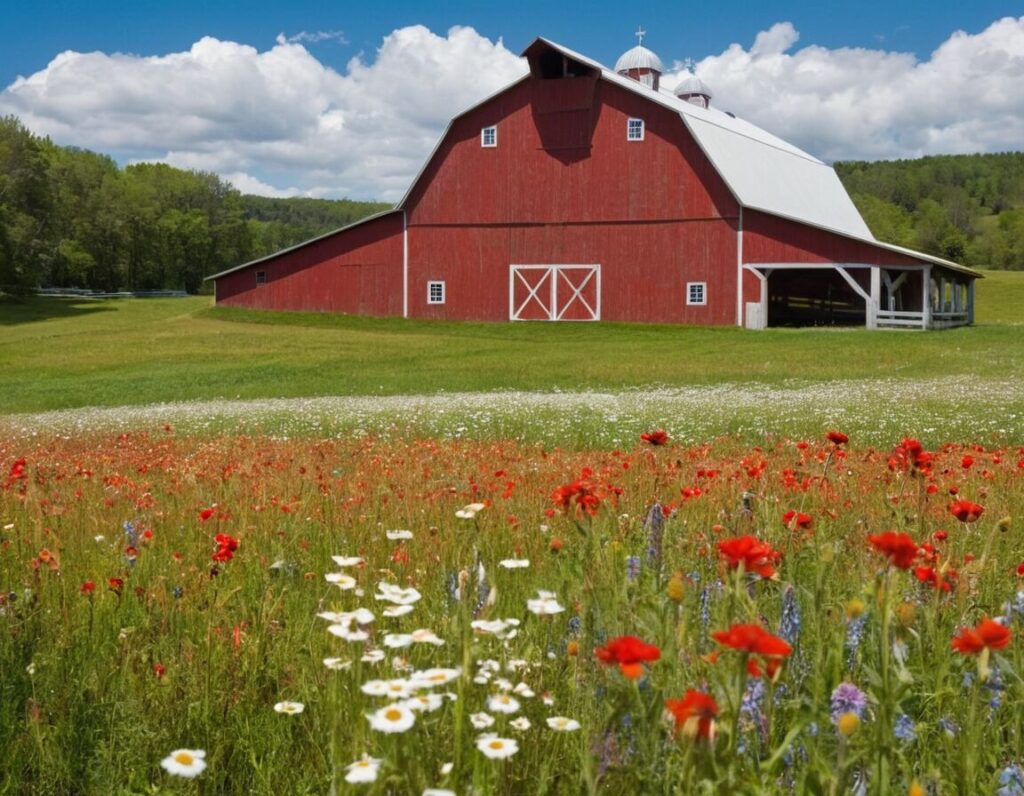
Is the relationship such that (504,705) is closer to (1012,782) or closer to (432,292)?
(1012,782)

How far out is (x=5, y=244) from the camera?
63.8 m

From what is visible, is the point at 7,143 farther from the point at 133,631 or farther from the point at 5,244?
the point at 133,631

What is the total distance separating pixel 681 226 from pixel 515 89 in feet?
29.0

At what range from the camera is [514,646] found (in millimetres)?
3541

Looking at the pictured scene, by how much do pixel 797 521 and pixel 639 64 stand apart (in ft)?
175

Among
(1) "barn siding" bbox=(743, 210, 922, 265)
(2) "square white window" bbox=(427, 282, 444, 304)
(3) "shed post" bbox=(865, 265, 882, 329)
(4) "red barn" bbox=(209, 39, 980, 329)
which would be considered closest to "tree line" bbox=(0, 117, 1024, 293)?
(4) "red barn" bbox=(209, 39, 980, 329)

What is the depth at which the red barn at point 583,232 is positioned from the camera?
40.1m

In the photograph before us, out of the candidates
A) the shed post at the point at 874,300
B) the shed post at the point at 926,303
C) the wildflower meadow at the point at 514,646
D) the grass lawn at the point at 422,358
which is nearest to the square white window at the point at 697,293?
the grass lawn at the point at 422,358

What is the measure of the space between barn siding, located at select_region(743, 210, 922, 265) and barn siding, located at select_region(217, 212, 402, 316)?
1471cm

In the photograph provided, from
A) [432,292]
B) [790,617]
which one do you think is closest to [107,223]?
[432,292]

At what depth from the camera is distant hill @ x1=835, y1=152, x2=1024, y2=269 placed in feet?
386

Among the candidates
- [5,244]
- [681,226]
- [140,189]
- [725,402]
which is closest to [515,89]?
[681,226]

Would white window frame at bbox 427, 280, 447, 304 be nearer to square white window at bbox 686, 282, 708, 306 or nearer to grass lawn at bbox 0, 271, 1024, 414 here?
grass lawn at bbox 0, 271, 1024, 414

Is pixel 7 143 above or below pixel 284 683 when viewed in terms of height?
above
